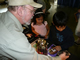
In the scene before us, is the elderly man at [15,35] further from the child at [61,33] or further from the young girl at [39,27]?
the young girl at [39,27]

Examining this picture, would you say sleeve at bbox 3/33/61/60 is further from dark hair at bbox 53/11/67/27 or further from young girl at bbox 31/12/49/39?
young girl at bbox 31/12/49/39

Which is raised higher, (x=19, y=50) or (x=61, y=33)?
(x=19, y=50)

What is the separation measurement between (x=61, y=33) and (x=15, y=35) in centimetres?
84

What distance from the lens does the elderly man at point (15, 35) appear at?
604 millimetres

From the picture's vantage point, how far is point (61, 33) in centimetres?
125

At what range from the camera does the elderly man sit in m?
0.60

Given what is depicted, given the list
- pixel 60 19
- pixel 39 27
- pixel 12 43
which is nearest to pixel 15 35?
pixel 12 43

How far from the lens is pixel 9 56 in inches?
26.1

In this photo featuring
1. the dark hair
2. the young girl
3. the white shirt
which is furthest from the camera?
the young girl

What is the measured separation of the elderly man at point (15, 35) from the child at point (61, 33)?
56cm

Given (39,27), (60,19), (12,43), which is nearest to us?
(12,43)

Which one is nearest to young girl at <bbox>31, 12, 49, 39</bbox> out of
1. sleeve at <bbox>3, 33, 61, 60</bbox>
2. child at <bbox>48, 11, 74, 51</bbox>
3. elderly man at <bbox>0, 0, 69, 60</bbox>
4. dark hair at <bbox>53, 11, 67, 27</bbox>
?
child at <bbox>48, 11, 74, 51</bbox>

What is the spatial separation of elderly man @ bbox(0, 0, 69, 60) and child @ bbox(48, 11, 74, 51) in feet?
1.84

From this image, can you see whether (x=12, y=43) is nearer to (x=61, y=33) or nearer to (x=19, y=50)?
(x=19, y=50)
